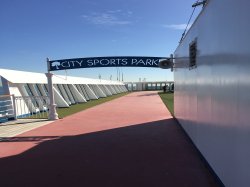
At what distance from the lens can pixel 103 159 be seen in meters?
6.16

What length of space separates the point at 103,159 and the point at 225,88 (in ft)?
11.2

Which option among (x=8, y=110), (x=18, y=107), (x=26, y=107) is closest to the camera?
(x=8, y=110)

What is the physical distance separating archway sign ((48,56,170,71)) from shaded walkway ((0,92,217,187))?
4.46 m

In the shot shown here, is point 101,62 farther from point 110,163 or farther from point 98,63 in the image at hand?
point 110,163

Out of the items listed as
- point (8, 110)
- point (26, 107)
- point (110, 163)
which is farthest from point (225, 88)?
point (26, 107)

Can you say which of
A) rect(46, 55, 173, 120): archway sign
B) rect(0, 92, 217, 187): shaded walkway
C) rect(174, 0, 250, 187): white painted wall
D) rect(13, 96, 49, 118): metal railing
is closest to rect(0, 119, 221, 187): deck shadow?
rect(0, 92, 217, 187): shaded walkway

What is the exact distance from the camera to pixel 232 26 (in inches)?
138

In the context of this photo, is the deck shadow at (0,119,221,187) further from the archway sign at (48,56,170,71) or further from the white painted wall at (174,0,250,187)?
the archway sign at (48,56,170,71)

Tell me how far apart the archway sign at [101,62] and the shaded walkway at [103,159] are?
4.46 m

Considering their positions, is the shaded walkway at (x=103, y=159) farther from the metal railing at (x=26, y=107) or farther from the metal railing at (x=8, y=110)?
the metal railing at (x=26, y=107)

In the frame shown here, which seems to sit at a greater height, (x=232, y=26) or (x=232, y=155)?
(x=232, y=26)

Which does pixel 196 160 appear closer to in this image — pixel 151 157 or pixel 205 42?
pixel 151 157

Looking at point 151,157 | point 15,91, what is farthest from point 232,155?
point 15,91

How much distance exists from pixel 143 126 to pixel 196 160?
4.79 m
